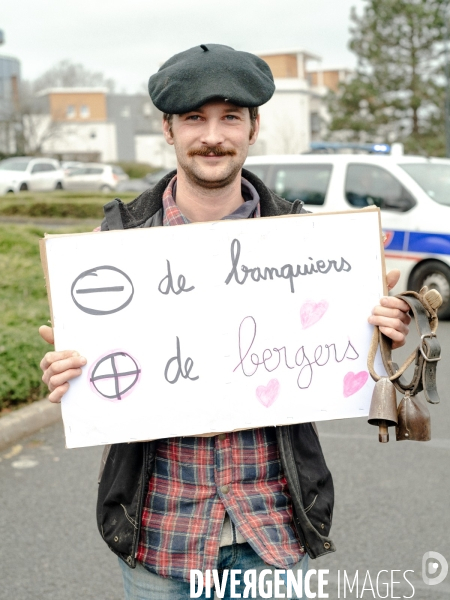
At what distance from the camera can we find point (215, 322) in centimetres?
225

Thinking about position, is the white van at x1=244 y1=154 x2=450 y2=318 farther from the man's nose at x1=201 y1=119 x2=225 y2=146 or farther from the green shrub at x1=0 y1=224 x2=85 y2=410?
the man's nose at x1=201 y1=119 x2=225 y2=146

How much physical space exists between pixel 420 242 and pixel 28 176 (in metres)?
25.7

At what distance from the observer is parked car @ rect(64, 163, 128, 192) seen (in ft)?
128

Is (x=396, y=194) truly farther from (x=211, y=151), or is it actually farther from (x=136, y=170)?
(x=136, y=170)

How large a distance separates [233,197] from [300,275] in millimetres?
284

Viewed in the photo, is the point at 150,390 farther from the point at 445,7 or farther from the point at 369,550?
the point at 445,7

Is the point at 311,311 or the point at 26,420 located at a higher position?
the point at 311,311

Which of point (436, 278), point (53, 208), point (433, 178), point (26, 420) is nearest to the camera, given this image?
point (26, 420)

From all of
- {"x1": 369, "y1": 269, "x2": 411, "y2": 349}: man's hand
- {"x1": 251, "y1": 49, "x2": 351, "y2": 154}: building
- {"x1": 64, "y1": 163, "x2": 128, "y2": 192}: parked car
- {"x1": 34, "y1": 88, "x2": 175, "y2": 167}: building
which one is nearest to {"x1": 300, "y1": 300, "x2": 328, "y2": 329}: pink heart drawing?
{"x1": 369, "y1": 269, "x2": 411, "y2": 349}: man's hand

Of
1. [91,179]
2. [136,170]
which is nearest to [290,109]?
[136,170]

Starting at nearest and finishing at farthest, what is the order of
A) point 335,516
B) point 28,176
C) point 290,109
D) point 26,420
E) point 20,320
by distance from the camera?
1. point 335,516
2. point 26,420
3. point 20,320
4. point 28,176
5. point 290,109

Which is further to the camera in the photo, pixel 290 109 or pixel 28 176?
pixel 290 109

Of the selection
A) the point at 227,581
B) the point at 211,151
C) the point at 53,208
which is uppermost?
the point at 211,151

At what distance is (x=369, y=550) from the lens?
4.00m
